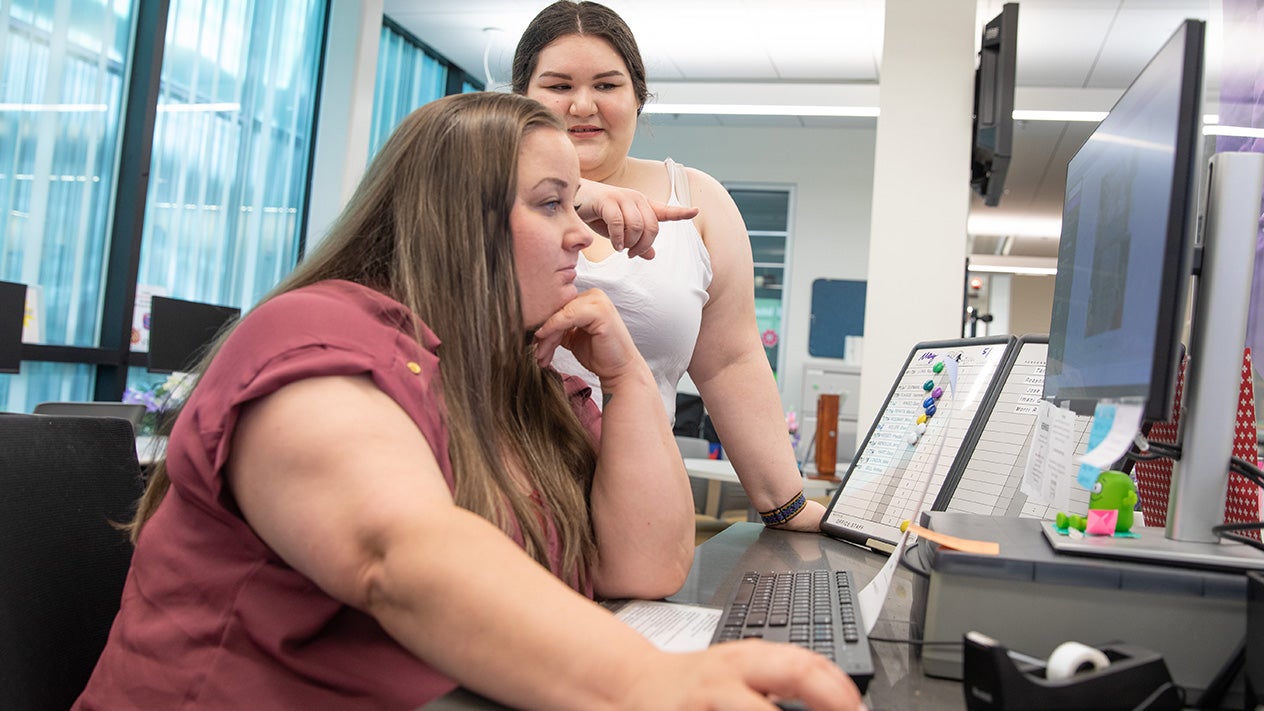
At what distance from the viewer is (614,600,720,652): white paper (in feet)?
2.63

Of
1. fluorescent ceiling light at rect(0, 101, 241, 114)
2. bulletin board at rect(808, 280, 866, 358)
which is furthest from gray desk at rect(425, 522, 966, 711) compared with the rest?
bulletin board at rect(808, 280, 866, 358)

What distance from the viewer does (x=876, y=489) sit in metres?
1.36

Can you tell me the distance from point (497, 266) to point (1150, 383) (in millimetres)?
542

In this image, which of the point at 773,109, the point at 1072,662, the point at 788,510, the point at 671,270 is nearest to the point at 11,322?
the point at 671,270

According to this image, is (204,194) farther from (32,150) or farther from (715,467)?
(715,467)

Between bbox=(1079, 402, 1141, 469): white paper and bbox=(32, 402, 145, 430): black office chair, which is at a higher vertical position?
bbox=(1079, 402, 1141, 469): white paper

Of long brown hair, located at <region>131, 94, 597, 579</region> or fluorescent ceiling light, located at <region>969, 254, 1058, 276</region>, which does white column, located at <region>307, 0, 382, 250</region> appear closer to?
long brown hair, located at <region>131, 94, 597, 579</region>

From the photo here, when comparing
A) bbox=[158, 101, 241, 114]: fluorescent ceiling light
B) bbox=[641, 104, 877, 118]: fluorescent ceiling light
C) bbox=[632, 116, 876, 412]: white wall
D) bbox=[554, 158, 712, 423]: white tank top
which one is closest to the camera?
bbox=[554, 158, 712, 423]: white tank top

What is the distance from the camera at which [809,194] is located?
782 cm

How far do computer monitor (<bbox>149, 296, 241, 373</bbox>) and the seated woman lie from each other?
10.9 ft

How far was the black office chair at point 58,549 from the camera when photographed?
87 cm

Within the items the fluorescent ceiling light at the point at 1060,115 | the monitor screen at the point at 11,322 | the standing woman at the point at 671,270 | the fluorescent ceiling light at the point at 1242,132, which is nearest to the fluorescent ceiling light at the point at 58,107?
the monitor screen at the point at 11,322

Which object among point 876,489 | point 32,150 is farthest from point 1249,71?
point 32,150

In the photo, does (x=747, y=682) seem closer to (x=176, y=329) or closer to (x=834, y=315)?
(x=176, y=329)
